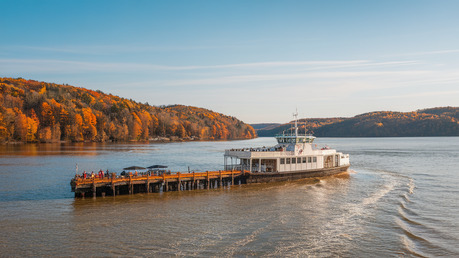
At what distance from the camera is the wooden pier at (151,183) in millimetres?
37688

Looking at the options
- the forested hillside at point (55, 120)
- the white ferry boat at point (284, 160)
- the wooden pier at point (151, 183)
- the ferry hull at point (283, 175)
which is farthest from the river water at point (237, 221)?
the forested hillside at point (55, 120)

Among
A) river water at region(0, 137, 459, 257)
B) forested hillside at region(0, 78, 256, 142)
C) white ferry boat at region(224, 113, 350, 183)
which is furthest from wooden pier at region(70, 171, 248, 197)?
forested hillside at region(0, 78, 256, 142)

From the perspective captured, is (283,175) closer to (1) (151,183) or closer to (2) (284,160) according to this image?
(2) (284,160)

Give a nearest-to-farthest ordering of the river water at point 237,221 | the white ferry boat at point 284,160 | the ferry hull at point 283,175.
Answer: the river water at point 237,221 < the ferry hull at point 283,175 < the white ferry boat at point 284,160

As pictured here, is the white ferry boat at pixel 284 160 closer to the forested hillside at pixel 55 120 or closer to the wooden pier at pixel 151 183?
the wooden pier at pixel 151 183

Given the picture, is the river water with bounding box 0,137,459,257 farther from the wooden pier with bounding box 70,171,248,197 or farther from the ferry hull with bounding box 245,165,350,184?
the ferry hull with bounding box 245,165,350,184

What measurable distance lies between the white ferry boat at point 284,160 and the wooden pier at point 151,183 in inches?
95.2

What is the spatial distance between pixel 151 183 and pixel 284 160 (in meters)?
19.8

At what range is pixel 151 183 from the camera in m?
42.2

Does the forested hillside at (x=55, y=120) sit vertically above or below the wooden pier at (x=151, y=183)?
above

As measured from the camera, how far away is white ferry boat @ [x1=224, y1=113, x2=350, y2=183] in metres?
48.6

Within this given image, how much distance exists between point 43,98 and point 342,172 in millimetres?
139809

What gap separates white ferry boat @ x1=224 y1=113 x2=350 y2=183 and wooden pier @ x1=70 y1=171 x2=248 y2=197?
242cm

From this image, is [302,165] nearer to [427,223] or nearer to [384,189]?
[384,189]
